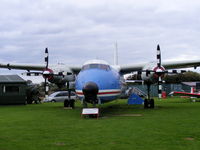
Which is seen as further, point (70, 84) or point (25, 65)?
point (25, 65)

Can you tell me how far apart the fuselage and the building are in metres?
13.8

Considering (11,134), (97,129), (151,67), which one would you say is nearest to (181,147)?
(97,129)

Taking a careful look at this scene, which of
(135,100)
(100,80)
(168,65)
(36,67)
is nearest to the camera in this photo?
(100,80)

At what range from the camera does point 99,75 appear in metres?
13.2

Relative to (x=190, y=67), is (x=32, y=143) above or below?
below

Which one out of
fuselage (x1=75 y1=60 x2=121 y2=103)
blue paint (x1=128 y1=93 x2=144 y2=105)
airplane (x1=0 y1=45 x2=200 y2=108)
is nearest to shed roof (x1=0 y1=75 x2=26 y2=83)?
airplane (x1=0 y1=45 x2=200 y2=108)

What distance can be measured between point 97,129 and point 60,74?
10931 mm

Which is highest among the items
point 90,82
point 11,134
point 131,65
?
point 131,65

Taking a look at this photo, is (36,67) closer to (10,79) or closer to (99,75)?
(10,79)

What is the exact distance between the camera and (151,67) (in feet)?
61.0

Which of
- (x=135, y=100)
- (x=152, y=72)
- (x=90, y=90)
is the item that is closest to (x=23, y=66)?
(x=135, y=100)

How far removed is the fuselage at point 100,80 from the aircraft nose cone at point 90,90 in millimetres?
287

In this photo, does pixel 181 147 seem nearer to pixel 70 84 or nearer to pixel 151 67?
pixel 151 67

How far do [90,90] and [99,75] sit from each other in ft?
5.10
